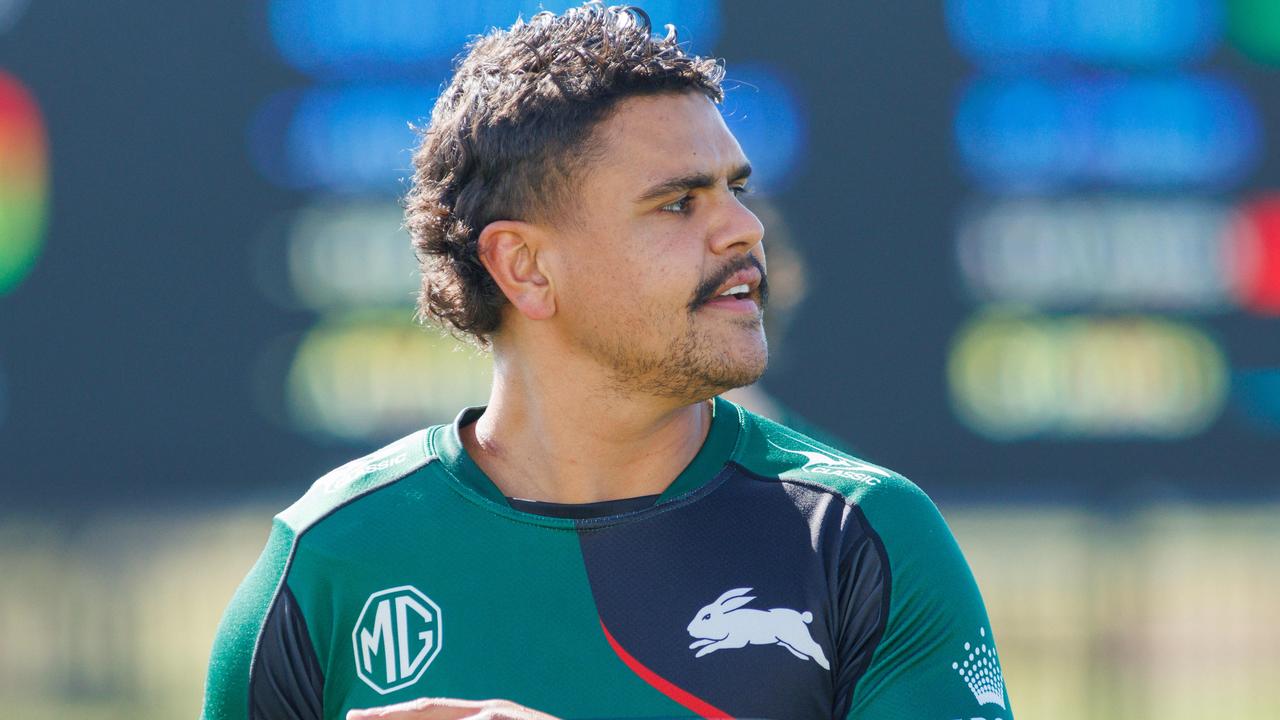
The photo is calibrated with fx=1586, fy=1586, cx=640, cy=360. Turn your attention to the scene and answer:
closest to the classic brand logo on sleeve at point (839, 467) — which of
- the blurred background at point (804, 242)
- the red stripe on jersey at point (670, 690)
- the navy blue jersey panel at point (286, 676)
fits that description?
the red stripe on jersey at point (670, 690)

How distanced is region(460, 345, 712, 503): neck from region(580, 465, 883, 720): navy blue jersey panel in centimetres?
8

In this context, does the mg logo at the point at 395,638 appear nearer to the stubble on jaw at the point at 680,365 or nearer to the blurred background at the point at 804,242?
the stubble on jaw at the point at 680,365

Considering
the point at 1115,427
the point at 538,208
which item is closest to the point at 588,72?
the point at 538,208

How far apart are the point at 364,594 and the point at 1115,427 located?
4205mm

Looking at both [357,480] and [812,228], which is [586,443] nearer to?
[357,480]

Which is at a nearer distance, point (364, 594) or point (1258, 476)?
point (364, 594)

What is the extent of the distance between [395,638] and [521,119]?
673mm

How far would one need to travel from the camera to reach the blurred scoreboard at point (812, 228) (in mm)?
5441

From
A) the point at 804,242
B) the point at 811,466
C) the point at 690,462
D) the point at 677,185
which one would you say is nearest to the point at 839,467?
the point at 811,466

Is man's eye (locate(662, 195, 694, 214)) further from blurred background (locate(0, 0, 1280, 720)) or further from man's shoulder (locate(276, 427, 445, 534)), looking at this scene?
blurred background (locate(0, 0, 1280, 720))

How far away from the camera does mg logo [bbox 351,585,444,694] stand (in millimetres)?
1807

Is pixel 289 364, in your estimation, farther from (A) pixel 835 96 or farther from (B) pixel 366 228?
(A) pixel 835 96

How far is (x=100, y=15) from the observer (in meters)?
5.52

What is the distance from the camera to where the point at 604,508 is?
6.28 ft
